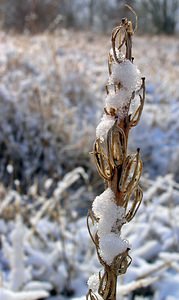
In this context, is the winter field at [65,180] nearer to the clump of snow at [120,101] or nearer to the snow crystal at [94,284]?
the snow crystal at [94,284]

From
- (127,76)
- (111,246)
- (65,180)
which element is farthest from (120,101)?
(65,180)

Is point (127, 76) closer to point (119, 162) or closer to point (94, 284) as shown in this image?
point (119, 162)

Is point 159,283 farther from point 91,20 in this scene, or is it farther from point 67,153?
point 91,20

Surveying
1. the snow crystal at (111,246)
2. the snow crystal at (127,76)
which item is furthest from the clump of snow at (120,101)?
the snow crystal at (111,246)

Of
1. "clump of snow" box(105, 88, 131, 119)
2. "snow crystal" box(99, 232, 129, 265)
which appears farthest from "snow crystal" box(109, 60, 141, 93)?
"snow crystal" box(99, 232, 129, 265)

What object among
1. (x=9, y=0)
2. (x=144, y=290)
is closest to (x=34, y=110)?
(x=144, y=290)
